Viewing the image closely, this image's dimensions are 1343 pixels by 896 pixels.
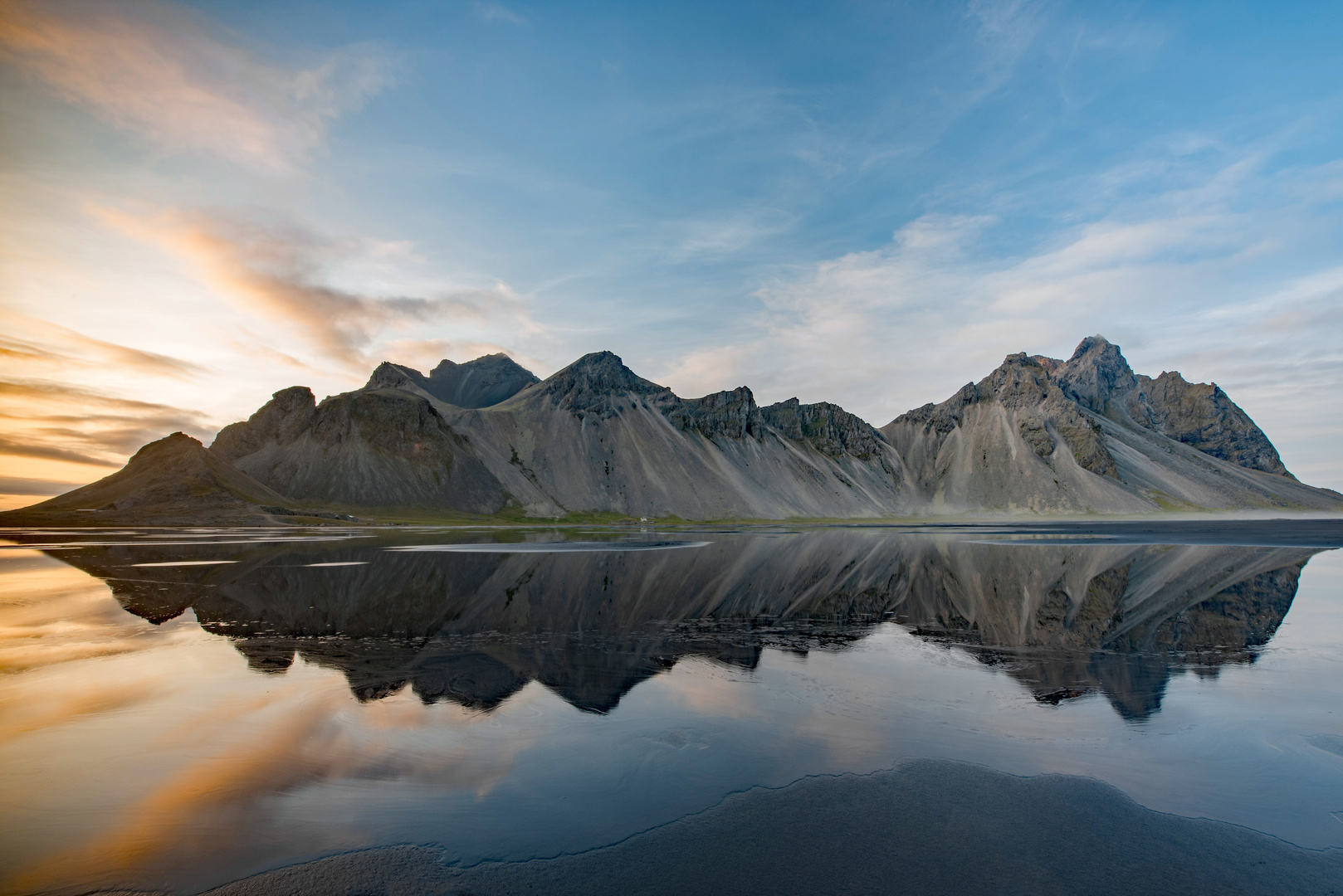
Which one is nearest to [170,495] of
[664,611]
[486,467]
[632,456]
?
[486,467]

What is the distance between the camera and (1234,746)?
38.5 feet

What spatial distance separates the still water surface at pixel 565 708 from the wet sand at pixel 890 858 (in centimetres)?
48

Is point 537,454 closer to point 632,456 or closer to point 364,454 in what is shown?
point 632,456

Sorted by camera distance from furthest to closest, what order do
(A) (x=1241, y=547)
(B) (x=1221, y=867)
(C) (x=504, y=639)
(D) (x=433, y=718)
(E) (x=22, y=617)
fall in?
(A) (x=1241, y=547), (E) (x=22, y=617), (C) (x=504, y=639), (D) (x=433, y=718), (B) (x=1221, y=867)

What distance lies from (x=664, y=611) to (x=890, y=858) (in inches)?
750

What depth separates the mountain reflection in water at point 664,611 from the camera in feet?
56.1

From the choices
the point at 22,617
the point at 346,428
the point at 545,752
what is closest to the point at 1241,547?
the point at 545,752

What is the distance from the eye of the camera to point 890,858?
783 cm

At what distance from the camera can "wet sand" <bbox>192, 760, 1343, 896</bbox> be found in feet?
23.4

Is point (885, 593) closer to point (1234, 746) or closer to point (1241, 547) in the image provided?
point (1234, 746)

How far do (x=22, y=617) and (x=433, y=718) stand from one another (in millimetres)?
23086

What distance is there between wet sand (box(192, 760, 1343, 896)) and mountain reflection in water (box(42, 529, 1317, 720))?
590 centimetres

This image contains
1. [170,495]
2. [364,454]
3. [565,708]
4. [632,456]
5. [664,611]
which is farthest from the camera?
[632,456]

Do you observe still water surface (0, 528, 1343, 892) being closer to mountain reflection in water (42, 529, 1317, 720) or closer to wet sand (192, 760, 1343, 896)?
mountain reflection in water (42, 529, 1317, 720)
